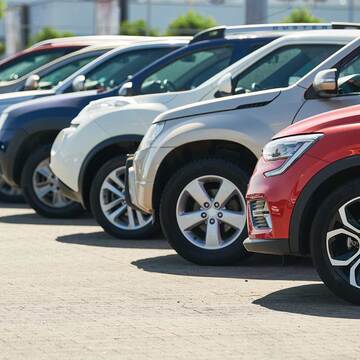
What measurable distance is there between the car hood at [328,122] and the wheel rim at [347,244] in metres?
0.53

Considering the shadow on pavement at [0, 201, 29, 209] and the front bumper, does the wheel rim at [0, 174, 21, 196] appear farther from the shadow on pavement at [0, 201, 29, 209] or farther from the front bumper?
the front bumper

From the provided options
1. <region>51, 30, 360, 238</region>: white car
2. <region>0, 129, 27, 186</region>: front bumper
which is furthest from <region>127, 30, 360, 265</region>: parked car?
<region>0, 129, 27, 186</region>: front bumper

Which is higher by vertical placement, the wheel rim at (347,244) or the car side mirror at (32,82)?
the car side mirror at (32,82)

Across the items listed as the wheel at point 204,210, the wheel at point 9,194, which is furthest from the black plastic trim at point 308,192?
the wheel at point 9,194

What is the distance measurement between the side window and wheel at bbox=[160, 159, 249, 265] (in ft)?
3.43

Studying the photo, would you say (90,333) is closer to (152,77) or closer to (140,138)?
(140,138)

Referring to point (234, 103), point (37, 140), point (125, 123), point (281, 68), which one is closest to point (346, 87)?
point (234, 103)

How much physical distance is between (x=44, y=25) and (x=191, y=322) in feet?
200

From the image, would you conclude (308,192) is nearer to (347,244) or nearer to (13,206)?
(347,244)

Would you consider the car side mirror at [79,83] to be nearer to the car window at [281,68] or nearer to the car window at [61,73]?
the car window at [61,73]

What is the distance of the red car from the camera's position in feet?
24.3

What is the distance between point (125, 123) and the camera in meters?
11.4

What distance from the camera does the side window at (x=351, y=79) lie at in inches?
357

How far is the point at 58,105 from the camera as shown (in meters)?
13.4
